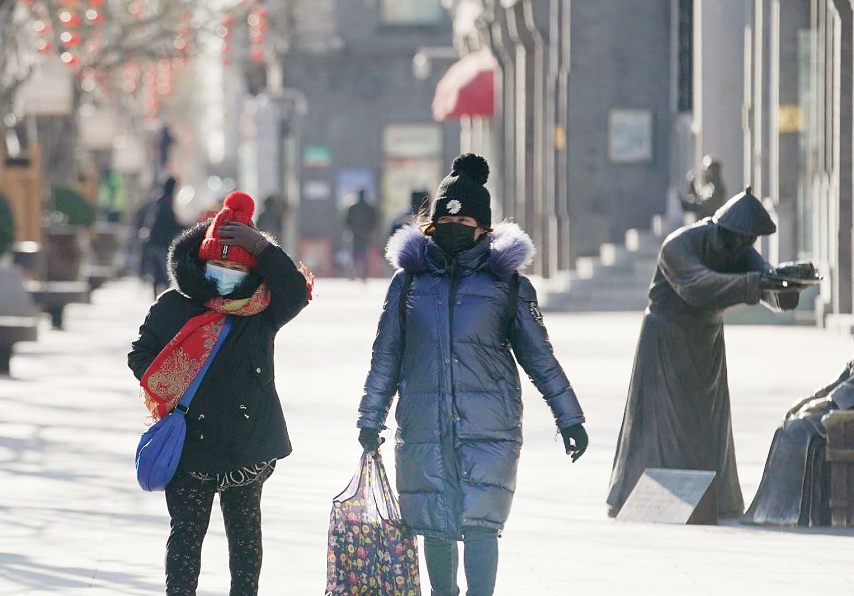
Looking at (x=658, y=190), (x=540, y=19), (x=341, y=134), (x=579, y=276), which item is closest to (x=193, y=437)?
(x=579, y=276)

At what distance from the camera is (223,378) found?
6910 mm

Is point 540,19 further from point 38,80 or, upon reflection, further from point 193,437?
point 193,437

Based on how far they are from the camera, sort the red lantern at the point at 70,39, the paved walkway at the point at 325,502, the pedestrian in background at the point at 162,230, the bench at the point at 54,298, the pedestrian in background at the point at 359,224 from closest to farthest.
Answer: the paved walkway at the point at 325,502 < the bench at the point at 54,298 < the pedestrian in background at the point at 162,230 < the red lantern at the point at 70,39 < the pedestrian in background at the point at 359,224

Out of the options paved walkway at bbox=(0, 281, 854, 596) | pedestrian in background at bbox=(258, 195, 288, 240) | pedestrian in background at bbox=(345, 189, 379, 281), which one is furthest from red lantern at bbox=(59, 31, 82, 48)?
paved walkway at bbox=(0, 281, 854, 596)

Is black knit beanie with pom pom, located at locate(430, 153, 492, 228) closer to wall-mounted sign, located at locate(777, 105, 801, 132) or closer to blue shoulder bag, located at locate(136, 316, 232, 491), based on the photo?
blue shoulder bag, located at locate(136, 316, 232, 491)

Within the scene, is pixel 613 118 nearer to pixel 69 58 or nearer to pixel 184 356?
pixel 69 58

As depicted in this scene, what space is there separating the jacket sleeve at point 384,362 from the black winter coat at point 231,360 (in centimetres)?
30

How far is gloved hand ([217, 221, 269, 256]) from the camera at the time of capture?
6855 mm

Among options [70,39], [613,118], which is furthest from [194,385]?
[70,39]

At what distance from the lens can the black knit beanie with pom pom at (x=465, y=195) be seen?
279 inches

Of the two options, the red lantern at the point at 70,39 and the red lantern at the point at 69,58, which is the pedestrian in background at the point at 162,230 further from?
the red lantern at the point at 69,58

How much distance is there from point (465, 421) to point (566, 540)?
2477 mm

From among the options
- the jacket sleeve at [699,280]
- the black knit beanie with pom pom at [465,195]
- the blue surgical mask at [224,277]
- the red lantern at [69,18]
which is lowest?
the jacket sleeve at [699,280]

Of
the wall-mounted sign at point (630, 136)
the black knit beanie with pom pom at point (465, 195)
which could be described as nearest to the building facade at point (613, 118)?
the wall-mounted sign at point (630, 136)
